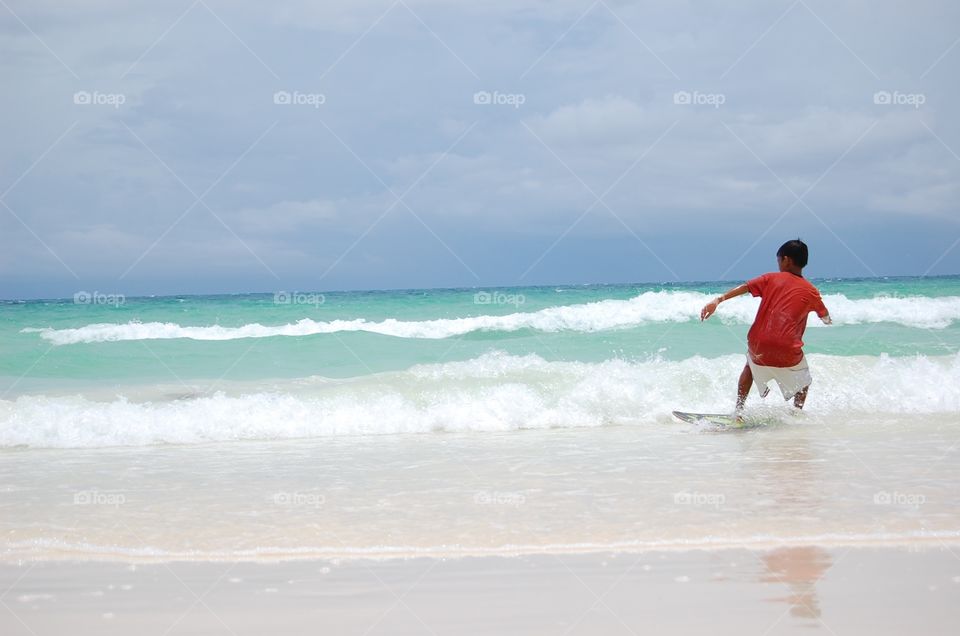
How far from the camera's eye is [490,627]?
3.30 meters

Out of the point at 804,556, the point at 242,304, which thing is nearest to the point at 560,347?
the point at 804,556

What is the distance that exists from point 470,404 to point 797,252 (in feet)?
13.0

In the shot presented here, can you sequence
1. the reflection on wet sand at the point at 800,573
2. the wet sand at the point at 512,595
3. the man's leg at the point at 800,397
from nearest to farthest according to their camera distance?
the wet sand at the point at 512,595 < the reflection on wet sand at the point at 800,573 < the man's leg at the point at 800,397

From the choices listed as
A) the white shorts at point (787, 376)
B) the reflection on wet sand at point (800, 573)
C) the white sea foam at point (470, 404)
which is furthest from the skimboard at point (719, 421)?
the reflection on wet sand at point (800, 573)
